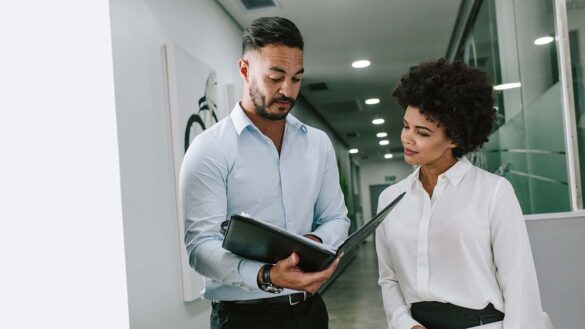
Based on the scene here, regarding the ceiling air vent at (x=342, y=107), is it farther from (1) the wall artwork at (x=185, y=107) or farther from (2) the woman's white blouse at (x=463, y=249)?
(2) the woman's white blouse at (x=463, y=249)

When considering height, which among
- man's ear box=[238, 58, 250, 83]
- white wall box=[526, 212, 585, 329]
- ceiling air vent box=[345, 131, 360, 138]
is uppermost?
ceiling air vent box=[345, 131, 360, 138]

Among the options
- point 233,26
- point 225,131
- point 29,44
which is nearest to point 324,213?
point 225,131

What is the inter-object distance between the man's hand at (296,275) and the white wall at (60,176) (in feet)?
4.73

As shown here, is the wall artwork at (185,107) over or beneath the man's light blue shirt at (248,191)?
over

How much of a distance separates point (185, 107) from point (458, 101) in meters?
2.06

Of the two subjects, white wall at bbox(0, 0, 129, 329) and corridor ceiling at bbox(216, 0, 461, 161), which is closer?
white wall at bbox(0, 0, 129, 329)

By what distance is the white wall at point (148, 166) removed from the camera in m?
2.55

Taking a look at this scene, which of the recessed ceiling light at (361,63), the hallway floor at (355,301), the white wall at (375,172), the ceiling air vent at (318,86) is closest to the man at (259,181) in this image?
the hallway floor at (355,301)

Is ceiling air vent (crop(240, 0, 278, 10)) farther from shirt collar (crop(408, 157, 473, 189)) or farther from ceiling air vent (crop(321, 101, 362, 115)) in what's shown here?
ceiling air vent (crop(321, 101, 362, 115))

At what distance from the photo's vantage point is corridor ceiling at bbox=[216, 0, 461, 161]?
4.64 m

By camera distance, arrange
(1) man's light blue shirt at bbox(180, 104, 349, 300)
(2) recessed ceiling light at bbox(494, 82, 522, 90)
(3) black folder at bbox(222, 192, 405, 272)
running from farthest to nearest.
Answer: (2) recessed ceiling light at bbox(494, 82, 522, 90)
(1) man's light blue shirt at bbox(180, 104, 349, 300)
(3) black folder at bbox(222, 192, 405, 272)

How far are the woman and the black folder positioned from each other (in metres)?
0.31

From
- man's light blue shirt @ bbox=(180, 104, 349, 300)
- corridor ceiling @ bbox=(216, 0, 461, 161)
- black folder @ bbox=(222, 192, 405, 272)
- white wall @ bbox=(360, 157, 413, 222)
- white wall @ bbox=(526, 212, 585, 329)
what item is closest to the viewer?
black folder @ bbox=(222, 192, 405, 272)

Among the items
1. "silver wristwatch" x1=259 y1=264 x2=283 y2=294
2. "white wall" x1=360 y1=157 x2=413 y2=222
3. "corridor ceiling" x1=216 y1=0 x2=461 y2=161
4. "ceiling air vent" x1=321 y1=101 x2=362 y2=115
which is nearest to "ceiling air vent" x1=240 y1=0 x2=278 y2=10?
"corridor ceiling" x1=216 y1=0 x2=461 y2=161
